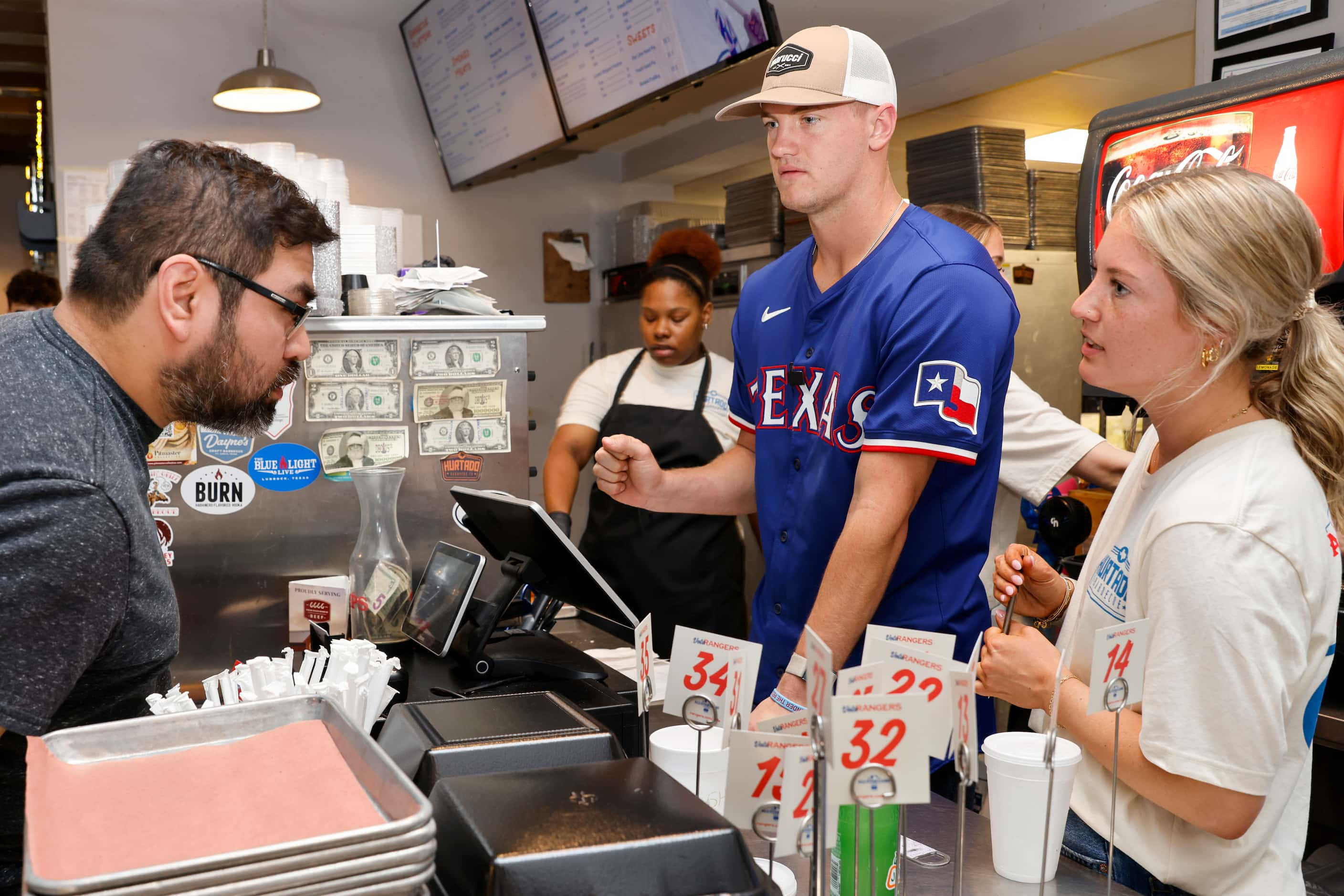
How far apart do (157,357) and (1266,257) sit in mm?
1268

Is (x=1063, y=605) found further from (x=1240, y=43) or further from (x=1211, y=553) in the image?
(x=1240, y=43)

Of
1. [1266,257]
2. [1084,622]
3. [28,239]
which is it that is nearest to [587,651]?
[1084,622]

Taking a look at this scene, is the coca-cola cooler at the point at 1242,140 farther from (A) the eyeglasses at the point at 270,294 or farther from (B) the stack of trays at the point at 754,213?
(B) the stack of trays at the point at 754,213

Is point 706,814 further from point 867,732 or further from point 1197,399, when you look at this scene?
point 1197,399

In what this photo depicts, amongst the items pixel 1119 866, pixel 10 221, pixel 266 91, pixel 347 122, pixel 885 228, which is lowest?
pixel 1119 866

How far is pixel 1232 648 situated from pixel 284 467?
6.34 ft

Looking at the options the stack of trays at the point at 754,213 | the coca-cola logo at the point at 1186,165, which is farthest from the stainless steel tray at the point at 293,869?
the stack of trays at the point at 754,213

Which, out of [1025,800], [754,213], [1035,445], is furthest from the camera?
[754,213]

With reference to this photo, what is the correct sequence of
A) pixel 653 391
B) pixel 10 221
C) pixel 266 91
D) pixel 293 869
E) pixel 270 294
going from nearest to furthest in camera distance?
pixel 293 869 → pixel 270 294 → pixel 653 391 → pixel 266 91 → pixel 10 221

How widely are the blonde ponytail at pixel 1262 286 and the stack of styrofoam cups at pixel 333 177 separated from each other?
6.18 ft

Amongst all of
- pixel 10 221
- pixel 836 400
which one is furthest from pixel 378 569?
pixel 10 221

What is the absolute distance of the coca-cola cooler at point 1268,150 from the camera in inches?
72.5

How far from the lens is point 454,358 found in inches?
96.3

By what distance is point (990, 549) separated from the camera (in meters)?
2.57
